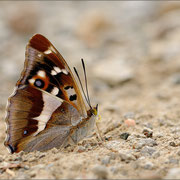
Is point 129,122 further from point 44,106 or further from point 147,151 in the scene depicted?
point 44,106

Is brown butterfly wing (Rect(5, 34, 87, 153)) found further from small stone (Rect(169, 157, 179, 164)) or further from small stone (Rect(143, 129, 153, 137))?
small stone (Rect(169, 157, 179, 164))

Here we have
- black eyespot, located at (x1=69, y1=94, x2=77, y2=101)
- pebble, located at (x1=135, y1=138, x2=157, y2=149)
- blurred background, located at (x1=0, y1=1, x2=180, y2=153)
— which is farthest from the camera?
blurred background, located at (x1=0, y1=1, x2=180, y2=153)

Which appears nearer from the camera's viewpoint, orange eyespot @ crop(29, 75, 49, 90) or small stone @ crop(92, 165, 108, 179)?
small stone @ crop(92, 165, 108, 179)


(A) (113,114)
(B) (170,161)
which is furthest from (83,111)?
(A) (113,114)

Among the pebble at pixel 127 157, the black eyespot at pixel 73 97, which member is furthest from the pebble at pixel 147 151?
the black eyespot at pixel 73 97

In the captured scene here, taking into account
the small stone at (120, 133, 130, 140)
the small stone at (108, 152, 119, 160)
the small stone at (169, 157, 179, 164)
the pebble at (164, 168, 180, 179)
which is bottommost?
the pebble at (164, 168, 180, 179)

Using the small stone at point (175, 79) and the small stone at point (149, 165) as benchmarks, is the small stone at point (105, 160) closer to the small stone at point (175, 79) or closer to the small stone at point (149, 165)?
the small stone at point (149, 165)

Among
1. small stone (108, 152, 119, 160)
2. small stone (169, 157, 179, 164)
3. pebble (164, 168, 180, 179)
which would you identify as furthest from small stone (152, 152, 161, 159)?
pebble (164, 168, 180, 179)
